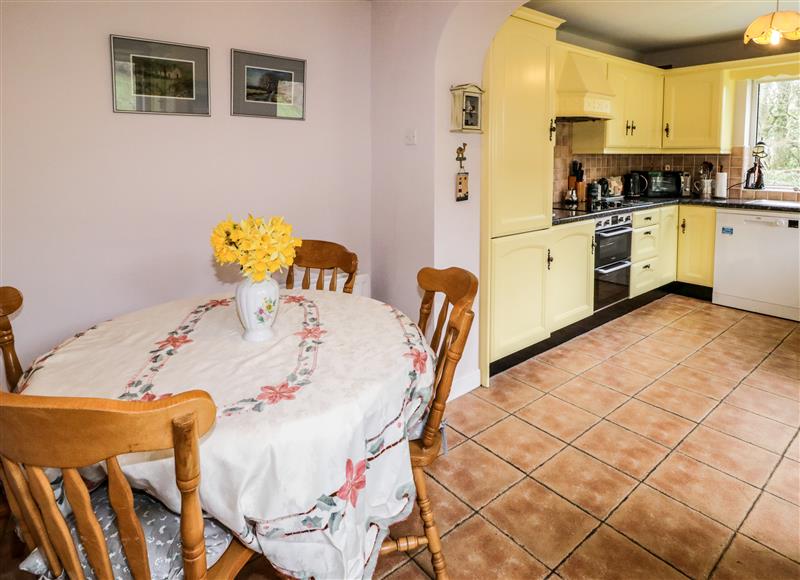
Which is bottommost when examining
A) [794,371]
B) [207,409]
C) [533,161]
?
[794,371]

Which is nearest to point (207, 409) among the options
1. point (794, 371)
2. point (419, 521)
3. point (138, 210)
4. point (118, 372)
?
point (118, 372)

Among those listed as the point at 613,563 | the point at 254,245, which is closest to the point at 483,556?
the point at 613,563

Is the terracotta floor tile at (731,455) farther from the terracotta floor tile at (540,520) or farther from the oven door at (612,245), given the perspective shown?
the oven door at (612,245)

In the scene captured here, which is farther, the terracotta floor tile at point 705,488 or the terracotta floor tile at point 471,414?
the terracotta floor tile at point 471,414

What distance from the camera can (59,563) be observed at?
1041 millimetres

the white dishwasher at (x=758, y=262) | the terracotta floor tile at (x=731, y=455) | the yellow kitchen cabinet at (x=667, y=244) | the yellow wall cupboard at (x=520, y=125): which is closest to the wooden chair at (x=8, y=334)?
the yellow wall cupboard at (x=520, y=125)

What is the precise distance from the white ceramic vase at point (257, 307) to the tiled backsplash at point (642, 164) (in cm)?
354

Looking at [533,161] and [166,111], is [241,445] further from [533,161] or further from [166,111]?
[533,161]

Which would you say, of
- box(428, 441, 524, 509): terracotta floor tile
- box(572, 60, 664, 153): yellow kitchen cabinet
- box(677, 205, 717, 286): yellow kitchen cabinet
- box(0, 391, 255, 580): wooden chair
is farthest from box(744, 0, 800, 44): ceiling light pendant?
box(0, 391, 255, 580): wooden chair

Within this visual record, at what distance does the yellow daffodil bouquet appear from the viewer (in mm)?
1534

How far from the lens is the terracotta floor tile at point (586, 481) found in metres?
2.07

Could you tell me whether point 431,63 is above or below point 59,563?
above

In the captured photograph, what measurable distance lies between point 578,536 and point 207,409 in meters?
1.54

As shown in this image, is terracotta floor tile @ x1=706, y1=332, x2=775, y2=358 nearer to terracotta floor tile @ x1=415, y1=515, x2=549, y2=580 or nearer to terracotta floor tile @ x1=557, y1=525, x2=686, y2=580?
terracotta floor tile @ x1=557, y1=525, x2=686, y2=580
